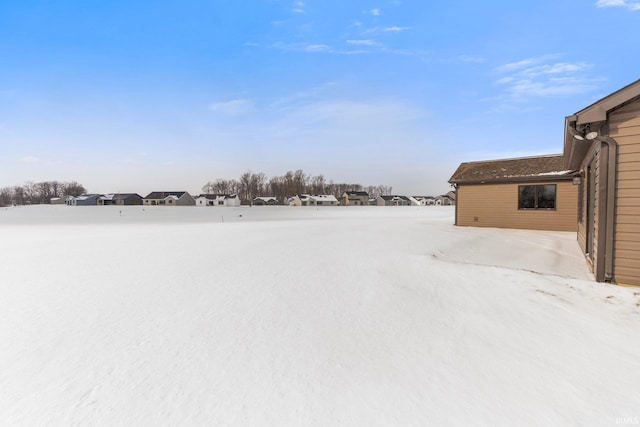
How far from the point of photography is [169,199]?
76.9 meters

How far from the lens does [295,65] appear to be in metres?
14.5

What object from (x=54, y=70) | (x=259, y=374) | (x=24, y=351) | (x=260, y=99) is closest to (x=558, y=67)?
(x=259, y=374)

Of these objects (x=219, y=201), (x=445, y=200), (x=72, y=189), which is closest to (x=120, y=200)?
(x=219, y=201)

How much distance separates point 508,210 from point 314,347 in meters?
14.7

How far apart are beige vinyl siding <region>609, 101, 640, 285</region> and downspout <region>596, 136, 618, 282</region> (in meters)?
0.06

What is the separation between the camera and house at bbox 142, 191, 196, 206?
76.5m

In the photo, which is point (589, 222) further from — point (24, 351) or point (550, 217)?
point (24, 351)

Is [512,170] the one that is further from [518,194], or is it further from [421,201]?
[421,201]

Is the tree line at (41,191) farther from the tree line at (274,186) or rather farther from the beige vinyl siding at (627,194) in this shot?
the beige vinyl siding at (627,194)

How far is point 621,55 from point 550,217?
7008 mm

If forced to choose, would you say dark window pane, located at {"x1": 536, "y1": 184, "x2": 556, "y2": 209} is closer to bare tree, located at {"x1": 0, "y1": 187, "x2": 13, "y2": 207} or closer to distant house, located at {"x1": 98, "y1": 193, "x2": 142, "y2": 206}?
distant house, located at {"x1": 98, "y1": 193, "x2": 142, "y2": 206}

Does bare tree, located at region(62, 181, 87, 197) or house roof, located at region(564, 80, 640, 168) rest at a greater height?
bare tree, located at region(62, 181, 87, 197)

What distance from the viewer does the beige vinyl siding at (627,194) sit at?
16.1 ft

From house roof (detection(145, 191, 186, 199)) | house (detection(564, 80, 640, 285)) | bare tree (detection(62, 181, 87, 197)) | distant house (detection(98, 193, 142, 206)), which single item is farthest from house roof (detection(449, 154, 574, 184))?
bare tree (detection(62, 181, 87, 197))
